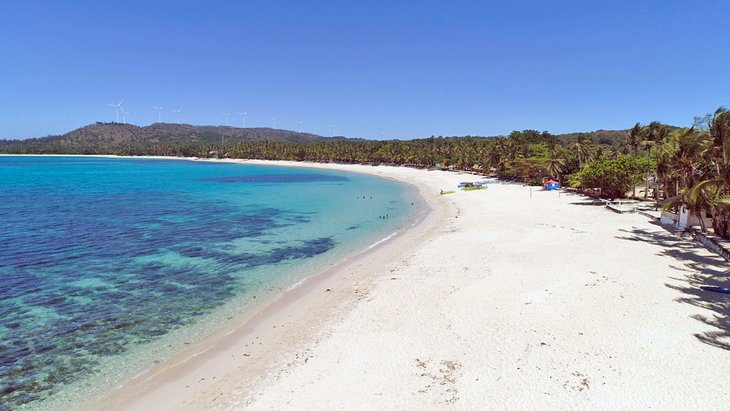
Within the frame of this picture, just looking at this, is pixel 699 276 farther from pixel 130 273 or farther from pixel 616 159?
pixel 616 159

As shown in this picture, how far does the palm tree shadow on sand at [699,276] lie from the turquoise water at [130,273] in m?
17.4

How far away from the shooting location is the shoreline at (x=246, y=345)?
1150 centimetres

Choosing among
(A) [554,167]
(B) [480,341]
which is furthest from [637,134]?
(B) [480,341]

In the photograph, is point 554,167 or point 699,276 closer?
point 699,276

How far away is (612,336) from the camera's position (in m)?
13.1

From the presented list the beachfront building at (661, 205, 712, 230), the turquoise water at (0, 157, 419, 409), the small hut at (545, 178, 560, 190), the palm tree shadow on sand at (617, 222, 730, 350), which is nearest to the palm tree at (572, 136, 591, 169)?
the small hut at (545, 178, 560, 190)

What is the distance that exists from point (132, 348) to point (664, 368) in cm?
1662

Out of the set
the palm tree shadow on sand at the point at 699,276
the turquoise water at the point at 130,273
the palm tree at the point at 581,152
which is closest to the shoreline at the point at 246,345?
the turquoise water at the point at 130,273

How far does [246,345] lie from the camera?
14289 mm

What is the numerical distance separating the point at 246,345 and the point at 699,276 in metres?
20.2

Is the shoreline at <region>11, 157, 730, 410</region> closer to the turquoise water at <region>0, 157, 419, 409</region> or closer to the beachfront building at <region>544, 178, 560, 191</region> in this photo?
the turquoise water at <region>0, 157, 419, 409</region>

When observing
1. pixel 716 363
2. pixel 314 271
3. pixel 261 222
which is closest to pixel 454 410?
pixel 716 363

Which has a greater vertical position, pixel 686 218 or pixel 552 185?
pixel 552 185

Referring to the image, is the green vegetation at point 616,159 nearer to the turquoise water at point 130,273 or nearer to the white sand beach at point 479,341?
the white sand beach at point 479,341
